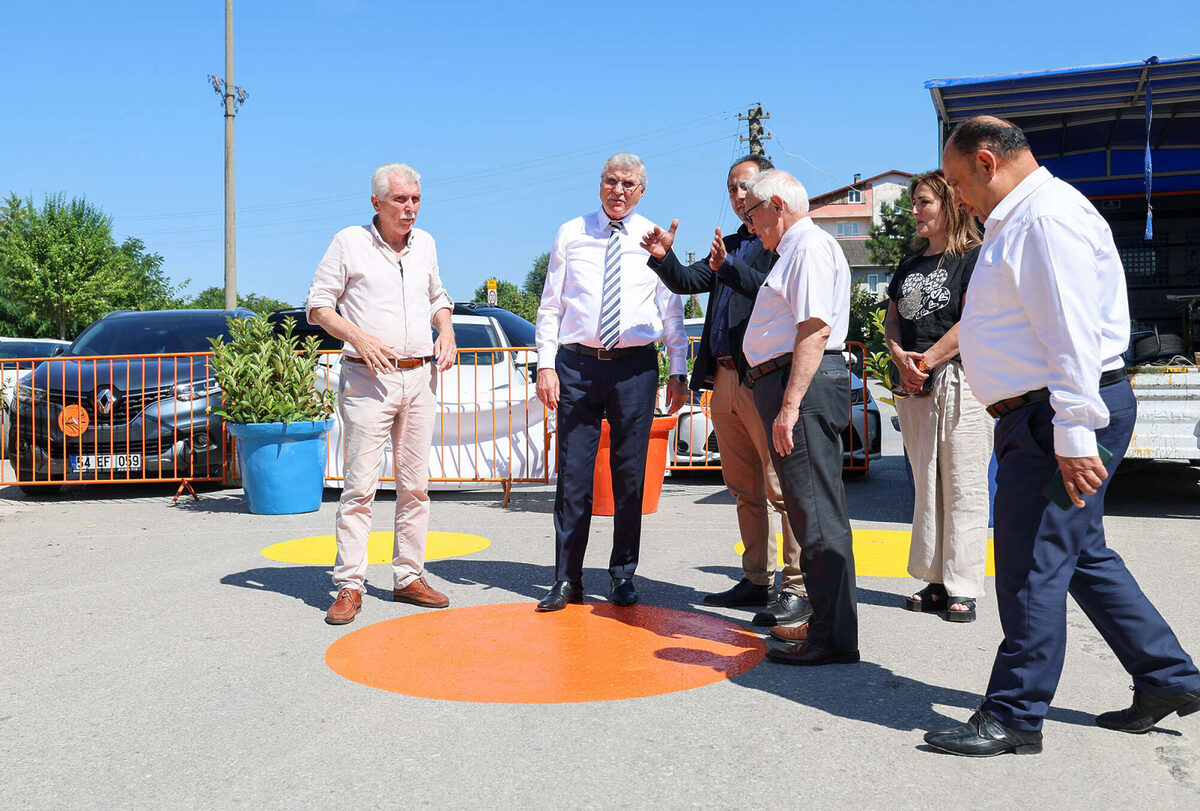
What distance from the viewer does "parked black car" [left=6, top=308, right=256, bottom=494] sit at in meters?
8.99

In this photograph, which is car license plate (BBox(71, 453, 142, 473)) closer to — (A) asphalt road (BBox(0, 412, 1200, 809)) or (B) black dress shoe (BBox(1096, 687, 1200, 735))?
(A) asphalt road (BBox(0, 412, 1200, 809))

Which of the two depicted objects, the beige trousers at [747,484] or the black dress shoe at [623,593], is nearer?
the beige trousers at [747,484]

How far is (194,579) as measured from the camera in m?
5.70

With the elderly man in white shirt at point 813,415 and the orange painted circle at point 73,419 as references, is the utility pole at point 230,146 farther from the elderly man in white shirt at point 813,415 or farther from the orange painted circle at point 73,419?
the elderly man in white shirt at point 813,415

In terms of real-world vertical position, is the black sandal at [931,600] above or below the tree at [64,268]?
below

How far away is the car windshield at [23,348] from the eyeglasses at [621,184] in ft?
61.5

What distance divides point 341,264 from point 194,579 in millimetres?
2091

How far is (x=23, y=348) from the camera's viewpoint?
21250mm

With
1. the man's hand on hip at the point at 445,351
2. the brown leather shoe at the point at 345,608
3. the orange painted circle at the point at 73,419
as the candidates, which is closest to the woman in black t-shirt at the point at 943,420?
the man's hand on hip at the point at 445,351

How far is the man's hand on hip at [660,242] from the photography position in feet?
14.7

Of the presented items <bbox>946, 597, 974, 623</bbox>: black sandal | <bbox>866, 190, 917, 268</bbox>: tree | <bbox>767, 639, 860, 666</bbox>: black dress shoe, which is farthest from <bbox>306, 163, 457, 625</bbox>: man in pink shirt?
<bbox>866, 190, 917, 268</bbox>: tree

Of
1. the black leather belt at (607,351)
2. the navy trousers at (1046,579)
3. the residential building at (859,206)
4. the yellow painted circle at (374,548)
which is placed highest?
the residential building at (859,206)

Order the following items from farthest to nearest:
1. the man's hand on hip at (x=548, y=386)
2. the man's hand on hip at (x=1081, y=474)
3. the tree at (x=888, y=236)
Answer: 1. the tree at (x=888, y=236)
2. the man's hand on hip at (x=548, y=386)
3. the man's hand on hip at (x=1081, y=474)

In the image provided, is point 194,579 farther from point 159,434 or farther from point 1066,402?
point 1066,402
